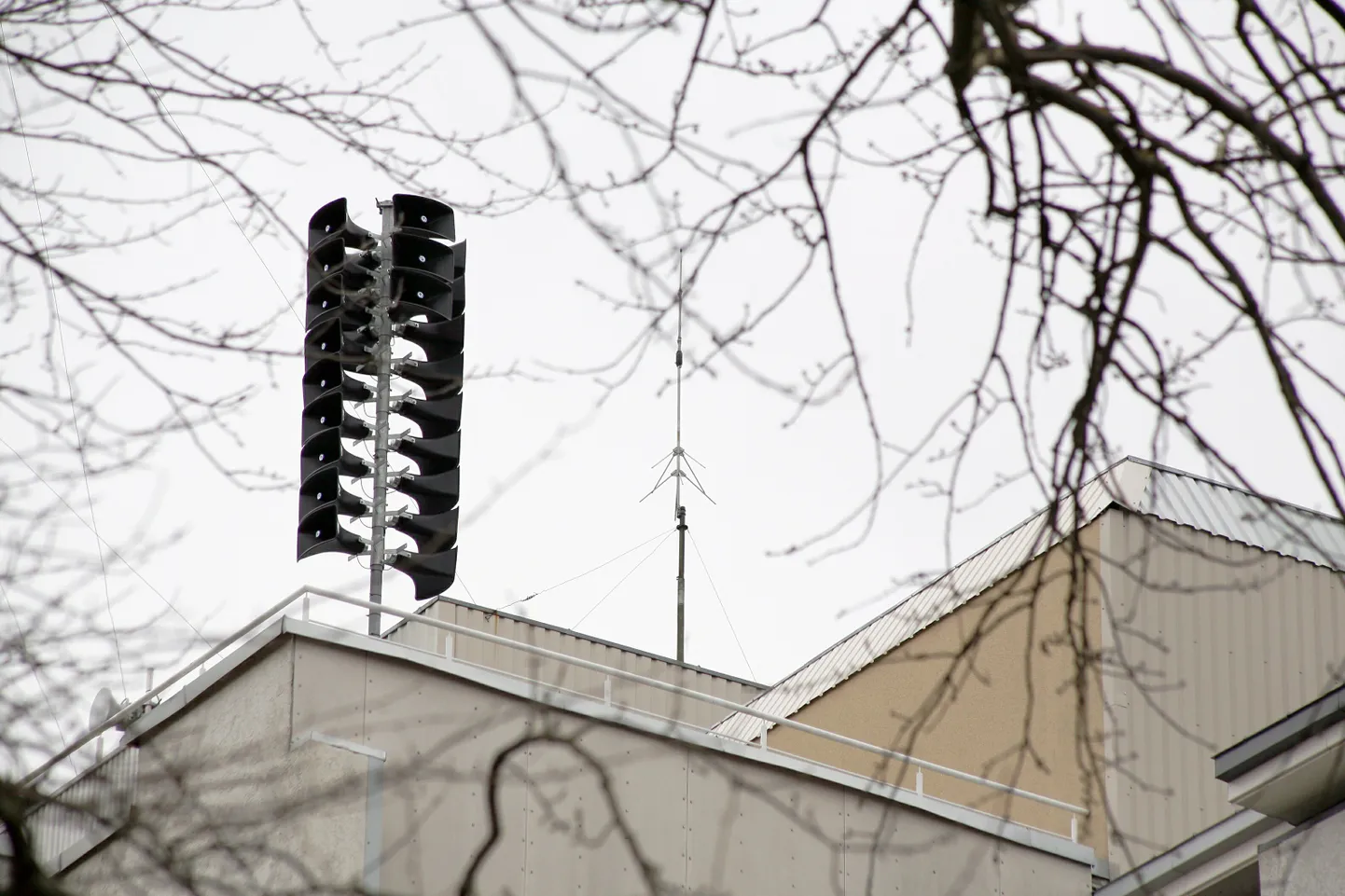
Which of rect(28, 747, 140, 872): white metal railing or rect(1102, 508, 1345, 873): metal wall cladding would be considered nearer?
rect(28, 747, 140, 872): white metal railing

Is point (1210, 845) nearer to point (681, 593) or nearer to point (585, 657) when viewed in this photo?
point (585, 657)

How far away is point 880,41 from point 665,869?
39.7 ft

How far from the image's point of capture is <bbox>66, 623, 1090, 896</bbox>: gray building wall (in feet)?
48.4

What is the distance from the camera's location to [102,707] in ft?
19.7

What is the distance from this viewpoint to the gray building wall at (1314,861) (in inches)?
451

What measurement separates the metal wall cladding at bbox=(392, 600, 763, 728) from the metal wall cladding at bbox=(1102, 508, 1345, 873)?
280 inches

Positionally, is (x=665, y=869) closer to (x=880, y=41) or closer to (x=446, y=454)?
(x=446, y=454)

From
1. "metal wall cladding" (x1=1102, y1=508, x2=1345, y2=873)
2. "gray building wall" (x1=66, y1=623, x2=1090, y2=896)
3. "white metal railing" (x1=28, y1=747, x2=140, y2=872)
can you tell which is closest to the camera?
"white metal railing" (x1=28, y1=747, x2=140, y2=872)

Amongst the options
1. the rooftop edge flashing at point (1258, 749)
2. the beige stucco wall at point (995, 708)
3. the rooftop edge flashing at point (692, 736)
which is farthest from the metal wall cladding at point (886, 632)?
the rooftop edge flashing at point (1258, 749)

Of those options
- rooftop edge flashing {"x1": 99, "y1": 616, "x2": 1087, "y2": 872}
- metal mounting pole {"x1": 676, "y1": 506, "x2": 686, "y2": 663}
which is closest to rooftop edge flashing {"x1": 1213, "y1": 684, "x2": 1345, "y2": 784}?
rooftop edge flashing {"x1": 99, "y1": 616, "x2": 1087, "y2": 872}

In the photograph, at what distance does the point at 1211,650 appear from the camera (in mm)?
18875

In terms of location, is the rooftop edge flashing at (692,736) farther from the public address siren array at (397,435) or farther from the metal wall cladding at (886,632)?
the public address siren array at (397,435)

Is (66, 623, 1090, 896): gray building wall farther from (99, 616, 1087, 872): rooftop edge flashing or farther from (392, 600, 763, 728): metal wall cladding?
(392, 600, 763, 728): metal wall cladding

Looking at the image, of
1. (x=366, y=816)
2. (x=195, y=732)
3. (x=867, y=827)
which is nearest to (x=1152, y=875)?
(x=867, y=827)
